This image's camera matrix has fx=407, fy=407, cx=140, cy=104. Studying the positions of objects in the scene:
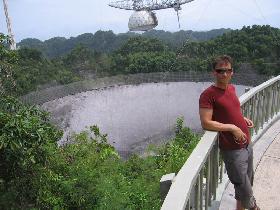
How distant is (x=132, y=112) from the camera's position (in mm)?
24359

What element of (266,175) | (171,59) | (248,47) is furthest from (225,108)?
(171,59)

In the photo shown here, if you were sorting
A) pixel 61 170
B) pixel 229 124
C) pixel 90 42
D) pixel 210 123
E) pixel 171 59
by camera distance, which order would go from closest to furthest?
1. pixel 210 123
2. pixel 229 124
3. pixel 61 170
4. pixel 171 59
5. pixel 90 42

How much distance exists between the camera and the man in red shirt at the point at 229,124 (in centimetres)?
315

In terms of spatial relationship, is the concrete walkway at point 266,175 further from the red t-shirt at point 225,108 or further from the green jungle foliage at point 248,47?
the green jungle foliage at point 248,47

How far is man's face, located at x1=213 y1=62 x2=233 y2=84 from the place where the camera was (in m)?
3.18

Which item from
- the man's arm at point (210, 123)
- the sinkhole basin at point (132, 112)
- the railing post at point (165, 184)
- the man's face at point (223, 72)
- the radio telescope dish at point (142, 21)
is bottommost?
the sinkhole basin at point (132, 112)

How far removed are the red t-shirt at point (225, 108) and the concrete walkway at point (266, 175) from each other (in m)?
0.83

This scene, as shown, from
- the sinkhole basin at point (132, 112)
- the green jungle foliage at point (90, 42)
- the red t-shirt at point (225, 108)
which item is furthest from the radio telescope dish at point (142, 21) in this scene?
the green jungle foliage at point (90, 42)

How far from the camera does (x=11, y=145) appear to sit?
633 cm

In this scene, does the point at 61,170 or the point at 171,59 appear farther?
the point at 171,59

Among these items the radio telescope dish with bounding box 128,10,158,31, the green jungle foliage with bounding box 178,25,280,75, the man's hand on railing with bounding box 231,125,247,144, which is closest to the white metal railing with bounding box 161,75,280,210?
the man's hand on railing with bounding box 231,125,247,144

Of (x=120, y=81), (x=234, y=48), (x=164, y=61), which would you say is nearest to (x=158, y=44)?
(x=164, y=61)

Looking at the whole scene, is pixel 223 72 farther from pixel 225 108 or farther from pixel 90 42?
pixel 90 42

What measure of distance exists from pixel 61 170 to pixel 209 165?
10.3 m
